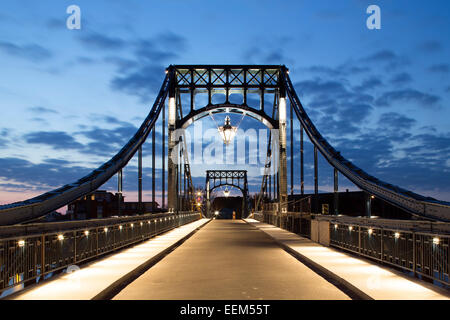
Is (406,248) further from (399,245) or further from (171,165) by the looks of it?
(171,165)

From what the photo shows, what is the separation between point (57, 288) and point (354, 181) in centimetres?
2120

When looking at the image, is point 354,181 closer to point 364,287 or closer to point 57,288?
point 364,287

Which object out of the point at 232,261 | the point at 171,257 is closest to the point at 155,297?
the point at 232,261

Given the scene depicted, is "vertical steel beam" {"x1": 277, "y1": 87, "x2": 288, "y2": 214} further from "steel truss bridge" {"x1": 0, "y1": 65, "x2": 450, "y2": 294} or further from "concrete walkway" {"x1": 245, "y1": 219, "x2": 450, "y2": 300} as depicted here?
"concrete walkway" {"x1": 245, "y1": 219, "x2": 450, "y2": 300}

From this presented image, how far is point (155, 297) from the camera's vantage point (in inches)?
325

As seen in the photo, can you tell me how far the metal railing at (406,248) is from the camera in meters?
9.08

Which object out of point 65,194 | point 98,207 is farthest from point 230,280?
point 98,207

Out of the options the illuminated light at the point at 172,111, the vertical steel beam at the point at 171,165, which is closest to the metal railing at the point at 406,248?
the vertical steel beam at the point at 171,165

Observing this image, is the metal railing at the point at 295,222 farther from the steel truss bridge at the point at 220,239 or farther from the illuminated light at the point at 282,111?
the illuminated light at the point at 282,111

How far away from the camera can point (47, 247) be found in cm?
1043

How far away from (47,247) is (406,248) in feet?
23.5

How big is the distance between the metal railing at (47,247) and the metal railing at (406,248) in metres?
6.96

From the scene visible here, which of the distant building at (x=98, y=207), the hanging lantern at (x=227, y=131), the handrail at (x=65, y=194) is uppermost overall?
the hanging lantern at (x=227, y=131)

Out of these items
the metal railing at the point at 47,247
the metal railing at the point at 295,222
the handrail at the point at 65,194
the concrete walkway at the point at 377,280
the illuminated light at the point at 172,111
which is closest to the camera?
the concrete walkway at the point at 377,280
